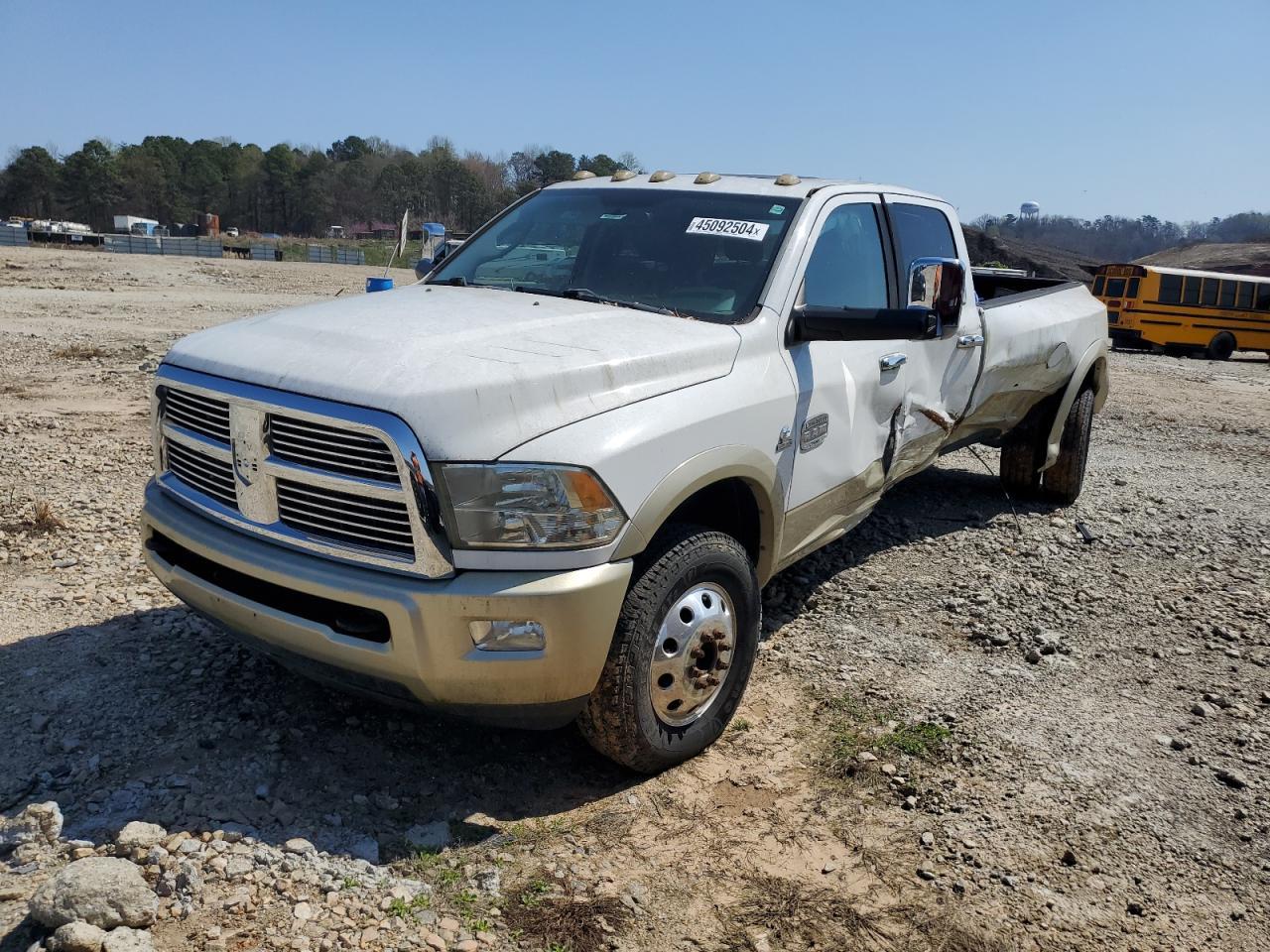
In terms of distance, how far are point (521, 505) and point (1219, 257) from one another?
8096 cm

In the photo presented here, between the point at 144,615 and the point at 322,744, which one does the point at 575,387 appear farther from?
the point at 144,615

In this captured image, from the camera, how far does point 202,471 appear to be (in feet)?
10.4

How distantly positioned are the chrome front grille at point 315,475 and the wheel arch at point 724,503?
60 centimetres

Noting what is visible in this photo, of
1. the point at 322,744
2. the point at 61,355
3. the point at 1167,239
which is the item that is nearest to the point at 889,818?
the point at 322,744

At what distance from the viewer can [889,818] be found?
3.23 meters

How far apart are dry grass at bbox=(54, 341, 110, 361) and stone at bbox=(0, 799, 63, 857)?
31.4ft

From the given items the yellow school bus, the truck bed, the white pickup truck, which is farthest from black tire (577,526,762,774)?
the yellow school bus

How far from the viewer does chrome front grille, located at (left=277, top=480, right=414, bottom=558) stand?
2.71 metres

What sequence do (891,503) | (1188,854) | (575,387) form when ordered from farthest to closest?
(891,503), (1188,854), (575,387)

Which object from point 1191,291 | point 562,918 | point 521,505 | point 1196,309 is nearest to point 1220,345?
point 1196,309

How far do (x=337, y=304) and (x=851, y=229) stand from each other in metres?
2.18

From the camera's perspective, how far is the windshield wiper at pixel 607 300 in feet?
12.1

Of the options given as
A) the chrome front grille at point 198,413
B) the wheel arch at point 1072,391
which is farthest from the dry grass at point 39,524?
the wheel arch at point 1072,391

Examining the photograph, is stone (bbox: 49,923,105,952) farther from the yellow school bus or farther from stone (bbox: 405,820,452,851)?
the yellow school bus
